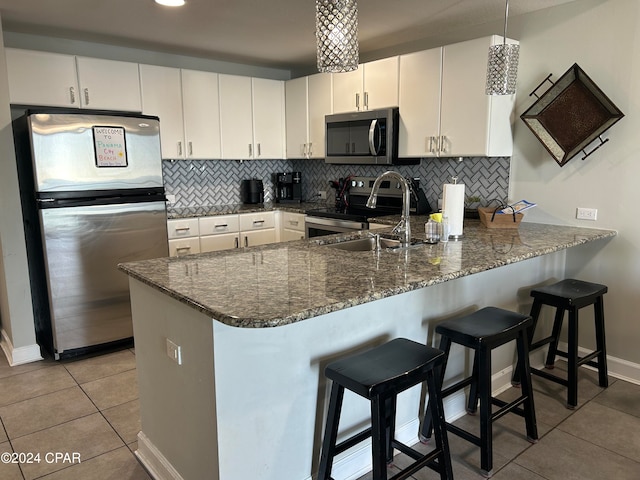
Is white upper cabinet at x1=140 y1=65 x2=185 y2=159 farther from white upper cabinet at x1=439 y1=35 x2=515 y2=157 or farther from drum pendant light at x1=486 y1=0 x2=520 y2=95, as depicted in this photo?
drum pendant light at x1=486 y1=0 x2=520 y2=95

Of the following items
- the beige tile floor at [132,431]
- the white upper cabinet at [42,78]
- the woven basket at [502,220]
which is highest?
the white upper cabinet at [42,78]

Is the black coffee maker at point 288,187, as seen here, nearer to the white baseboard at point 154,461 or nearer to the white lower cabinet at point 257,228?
the white lower cabinet at point 257,228

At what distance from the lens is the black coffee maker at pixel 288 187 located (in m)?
5.04

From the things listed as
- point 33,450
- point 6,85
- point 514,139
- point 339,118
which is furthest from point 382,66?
point 33,450

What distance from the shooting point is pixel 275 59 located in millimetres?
4562

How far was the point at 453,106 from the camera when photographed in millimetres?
3330

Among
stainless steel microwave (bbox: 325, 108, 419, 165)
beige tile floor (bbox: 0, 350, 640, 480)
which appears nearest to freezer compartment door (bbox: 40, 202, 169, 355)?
beige tile floor (bbox: 0, 350, 640, 480)

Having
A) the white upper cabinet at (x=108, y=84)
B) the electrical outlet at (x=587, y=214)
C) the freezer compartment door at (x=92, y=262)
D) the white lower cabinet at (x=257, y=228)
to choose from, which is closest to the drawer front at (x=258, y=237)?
the white lower cabinet at (x=257, y=228)

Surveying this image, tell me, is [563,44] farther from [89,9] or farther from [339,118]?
[89,9]

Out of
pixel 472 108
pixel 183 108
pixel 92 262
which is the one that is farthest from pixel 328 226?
pixel 92 262

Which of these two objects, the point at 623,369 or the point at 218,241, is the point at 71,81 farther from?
the point at 623,369

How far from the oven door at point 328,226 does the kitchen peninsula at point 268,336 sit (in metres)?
1.43

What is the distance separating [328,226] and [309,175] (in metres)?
1.30

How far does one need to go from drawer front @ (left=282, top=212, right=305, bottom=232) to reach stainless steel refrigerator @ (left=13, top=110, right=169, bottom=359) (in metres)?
1.29
